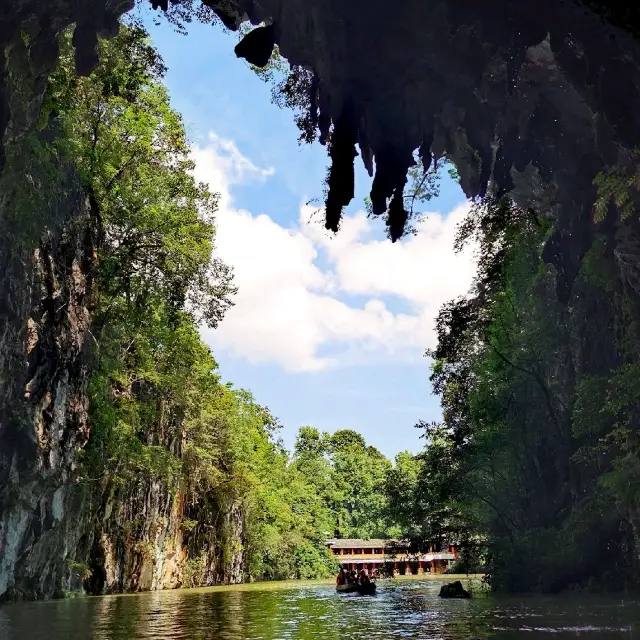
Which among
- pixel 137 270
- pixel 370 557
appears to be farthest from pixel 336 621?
pixel 370 557

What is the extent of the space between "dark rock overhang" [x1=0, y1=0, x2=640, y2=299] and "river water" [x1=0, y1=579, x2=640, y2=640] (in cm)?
623

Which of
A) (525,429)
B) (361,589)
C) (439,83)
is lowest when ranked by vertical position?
(361,589)

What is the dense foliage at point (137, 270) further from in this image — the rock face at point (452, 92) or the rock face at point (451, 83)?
the rock face at point (452, 92)

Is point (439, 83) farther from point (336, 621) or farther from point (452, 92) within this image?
point (336, 621)

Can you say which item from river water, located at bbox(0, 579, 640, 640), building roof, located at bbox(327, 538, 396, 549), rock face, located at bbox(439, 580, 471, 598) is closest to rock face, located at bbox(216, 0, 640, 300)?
river water, located at bbox(0, 579, 640, 640)

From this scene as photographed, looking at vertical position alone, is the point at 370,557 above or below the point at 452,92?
below

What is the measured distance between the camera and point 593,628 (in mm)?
11734

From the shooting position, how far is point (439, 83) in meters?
8.80

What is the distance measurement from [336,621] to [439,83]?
11.9m

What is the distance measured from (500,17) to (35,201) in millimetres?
11758

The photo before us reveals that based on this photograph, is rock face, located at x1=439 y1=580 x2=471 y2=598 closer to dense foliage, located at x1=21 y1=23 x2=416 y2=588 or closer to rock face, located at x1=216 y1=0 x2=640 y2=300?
dense foliage, located at x1=21 y1=23 x2=416 y2=588

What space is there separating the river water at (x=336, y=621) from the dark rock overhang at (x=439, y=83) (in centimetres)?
623

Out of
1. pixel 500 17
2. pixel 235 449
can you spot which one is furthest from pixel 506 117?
pixel 235 449

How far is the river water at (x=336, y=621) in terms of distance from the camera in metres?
11.9
